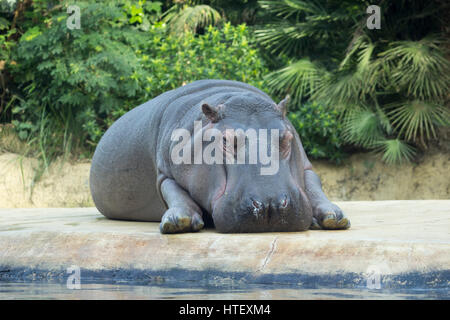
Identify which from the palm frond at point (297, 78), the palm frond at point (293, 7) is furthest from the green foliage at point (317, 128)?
the palm frond at point (293, 7)

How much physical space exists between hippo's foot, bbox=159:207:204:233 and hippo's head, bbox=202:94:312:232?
0.41ft

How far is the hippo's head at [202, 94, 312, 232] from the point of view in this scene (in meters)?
3.88

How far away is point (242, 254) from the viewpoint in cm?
359

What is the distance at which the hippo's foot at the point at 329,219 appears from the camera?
412 centimetres

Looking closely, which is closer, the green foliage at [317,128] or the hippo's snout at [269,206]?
the hippo's snout at [269,206]

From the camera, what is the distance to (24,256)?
4078mm

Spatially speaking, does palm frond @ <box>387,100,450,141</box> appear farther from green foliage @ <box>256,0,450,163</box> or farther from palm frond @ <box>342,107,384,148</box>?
palm frond @ <box>342,107,384,148</box>

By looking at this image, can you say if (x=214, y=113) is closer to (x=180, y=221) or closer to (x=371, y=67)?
(x=180, y=221)

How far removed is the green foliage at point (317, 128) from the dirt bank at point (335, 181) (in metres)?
0.53

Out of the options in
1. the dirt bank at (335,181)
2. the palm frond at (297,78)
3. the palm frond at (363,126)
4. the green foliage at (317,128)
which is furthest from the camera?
the palm frond at (297,78)

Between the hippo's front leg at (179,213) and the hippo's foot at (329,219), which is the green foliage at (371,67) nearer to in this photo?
the hippo's foot at (329,219)

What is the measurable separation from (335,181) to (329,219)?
8.02 metres

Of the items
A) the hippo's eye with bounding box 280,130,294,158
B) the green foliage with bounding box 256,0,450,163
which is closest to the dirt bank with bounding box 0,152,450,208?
the green foliage with bounding box 256,0,450,163

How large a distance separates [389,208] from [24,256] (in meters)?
2.98
